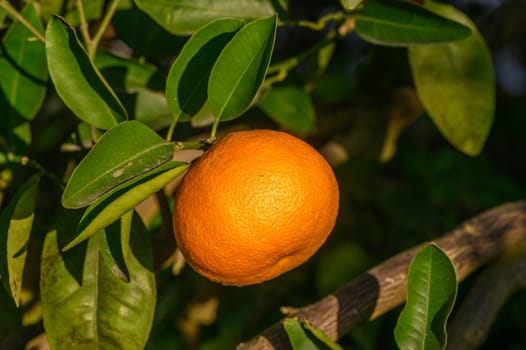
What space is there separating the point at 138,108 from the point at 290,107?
0.83 ft

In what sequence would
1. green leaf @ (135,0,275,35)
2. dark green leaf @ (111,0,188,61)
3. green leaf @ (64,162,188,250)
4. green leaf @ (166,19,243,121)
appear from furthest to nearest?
dark green leaf @ (111,0,188,61), green leaf @ (135,0,275,35), green leaf @ (166,19,243,121), green leaf @ (64,162,188,250)

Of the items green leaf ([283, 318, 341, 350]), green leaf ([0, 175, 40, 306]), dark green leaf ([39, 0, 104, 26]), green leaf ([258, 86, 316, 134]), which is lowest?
green leaf ([283, 318, 341, 350])

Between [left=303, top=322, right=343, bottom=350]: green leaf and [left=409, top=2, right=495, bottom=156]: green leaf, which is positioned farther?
[left=409, top=2, right=495, bottom=156]: green leaf

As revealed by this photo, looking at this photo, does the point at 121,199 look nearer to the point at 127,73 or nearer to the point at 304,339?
the point at 304,339

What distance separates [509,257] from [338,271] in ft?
1.09

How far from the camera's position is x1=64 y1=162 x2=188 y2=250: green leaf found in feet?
2.19

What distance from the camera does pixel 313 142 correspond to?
4.85 ft

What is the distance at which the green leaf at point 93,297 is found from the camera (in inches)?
32.4

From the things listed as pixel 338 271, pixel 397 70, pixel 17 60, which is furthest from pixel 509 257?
pixel 17 60

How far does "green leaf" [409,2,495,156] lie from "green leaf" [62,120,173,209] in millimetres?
471

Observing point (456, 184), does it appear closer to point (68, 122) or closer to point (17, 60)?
point (68, 122)

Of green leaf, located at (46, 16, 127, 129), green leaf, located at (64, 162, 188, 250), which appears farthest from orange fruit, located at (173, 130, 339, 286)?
green leaf, located at (46, 16, 127, 129)

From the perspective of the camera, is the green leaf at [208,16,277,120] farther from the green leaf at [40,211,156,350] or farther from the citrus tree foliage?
the green leaf at [40,211,156,350]

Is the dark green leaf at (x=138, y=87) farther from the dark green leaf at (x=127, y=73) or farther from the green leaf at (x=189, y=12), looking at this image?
the green leaf at (x=189, y=12)
